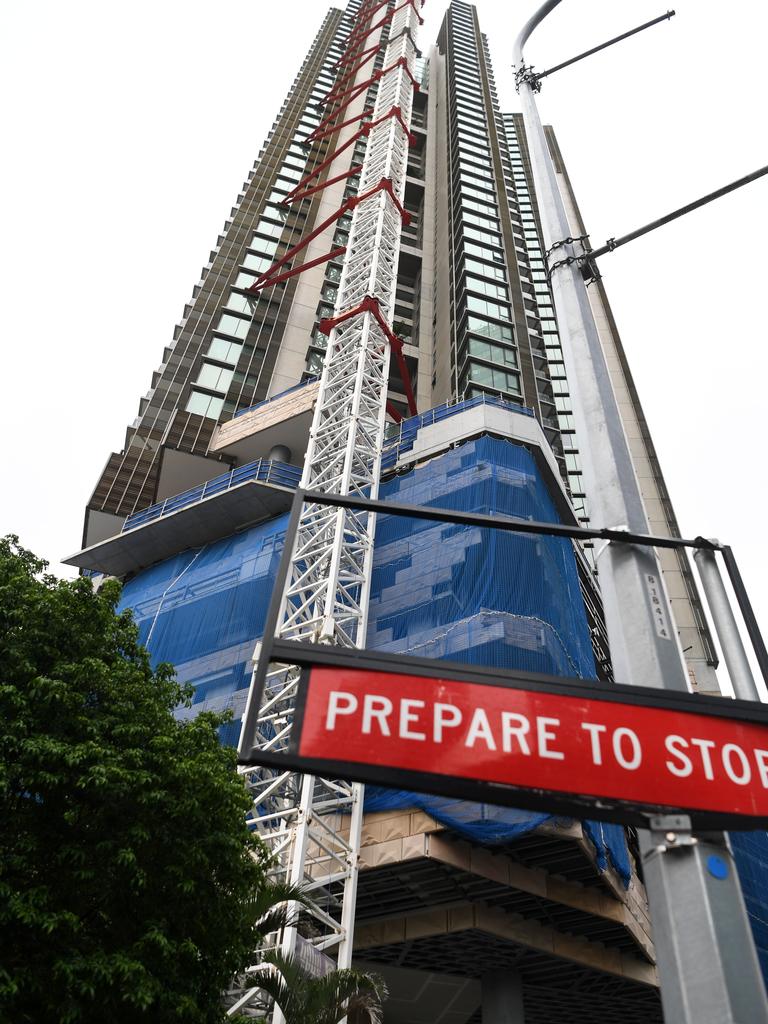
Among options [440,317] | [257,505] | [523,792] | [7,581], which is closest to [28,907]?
[7,581]

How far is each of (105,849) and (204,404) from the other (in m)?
32.5

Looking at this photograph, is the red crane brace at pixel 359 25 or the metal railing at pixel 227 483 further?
the red crane brace at pixel 359 25

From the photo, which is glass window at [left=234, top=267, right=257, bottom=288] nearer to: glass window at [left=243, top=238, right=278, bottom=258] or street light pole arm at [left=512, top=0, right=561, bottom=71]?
glass window at [left=243, top=238, right=278, bottom=258]

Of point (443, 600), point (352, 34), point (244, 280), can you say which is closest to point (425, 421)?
point (443, 600)

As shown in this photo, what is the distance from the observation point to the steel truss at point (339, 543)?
17.9m

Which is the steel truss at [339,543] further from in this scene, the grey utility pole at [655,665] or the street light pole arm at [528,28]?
the street light pole arm at [528,28]

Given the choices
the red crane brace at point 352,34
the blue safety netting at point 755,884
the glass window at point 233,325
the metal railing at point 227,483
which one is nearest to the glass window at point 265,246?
the glass window at point 233,325

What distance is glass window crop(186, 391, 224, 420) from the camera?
39.9 metres

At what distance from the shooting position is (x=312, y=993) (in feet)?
33.2

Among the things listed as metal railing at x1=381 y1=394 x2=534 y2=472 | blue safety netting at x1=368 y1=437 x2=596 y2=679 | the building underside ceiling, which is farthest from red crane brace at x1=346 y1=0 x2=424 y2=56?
the building underside ceiling

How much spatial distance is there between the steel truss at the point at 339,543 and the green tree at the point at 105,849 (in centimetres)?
177

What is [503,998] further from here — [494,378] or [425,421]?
[494,378]

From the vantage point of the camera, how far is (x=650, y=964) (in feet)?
73.2

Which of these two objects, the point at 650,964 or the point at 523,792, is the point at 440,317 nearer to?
the point at 650,964
